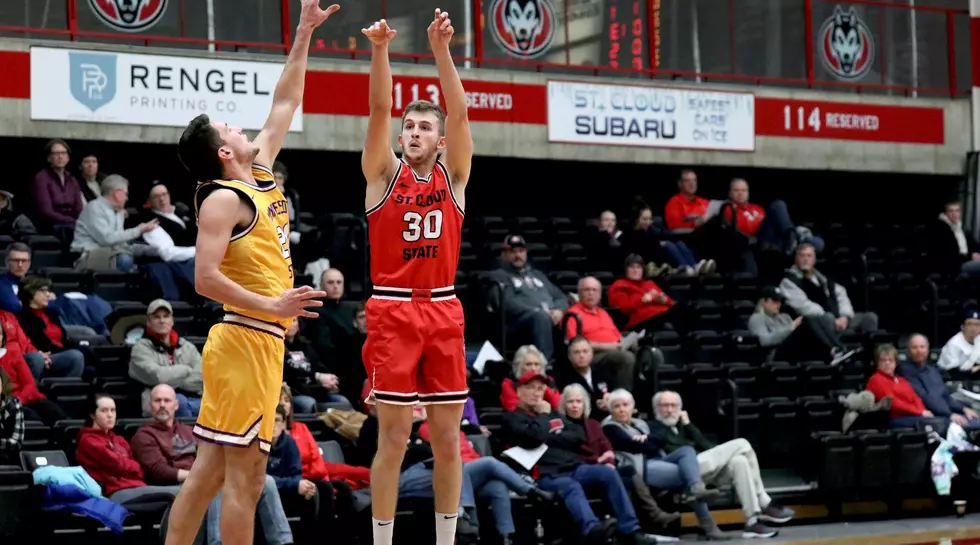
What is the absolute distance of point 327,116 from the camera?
15.6 meters

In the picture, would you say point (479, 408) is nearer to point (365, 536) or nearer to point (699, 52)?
point (365, 536)

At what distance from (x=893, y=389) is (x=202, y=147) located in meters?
9.32

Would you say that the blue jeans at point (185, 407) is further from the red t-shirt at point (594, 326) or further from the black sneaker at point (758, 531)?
the black sneaker at point (758, 531)

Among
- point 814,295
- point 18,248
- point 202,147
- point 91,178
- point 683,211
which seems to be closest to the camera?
point 202,147

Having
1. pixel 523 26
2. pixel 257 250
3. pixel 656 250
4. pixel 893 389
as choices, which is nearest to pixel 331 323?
pixel 656 250

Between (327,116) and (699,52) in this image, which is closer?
(327,116)

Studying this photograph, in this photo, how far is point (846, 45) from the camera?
18.5 meters

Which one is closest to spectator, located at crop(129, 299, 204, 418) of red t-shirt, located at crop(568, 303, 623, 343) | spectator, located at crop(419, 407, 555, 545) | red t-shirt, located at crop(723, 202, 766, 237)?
spectator, located at crop(419, 407, 555, 545)

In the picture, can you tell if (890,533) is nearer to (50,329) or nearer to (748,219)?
(748,219)

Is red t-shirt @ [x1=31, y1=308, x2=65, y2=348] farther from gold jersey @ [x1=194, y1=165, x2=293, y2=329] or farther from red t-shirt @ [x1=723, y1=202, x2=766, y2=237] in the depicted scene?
red t-shirt @ [x1=723, y1=202, x2=766, y2=237]

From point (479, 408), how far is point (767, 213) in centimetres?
541

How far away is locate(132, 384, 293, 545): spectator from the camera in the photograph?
33.6 feet

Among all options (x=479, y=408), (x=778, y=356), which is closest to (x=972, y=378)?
A: (x=778, y=356)

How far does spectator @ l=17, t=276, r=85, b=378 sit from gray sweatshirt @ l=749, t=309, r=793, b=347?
262 inches
